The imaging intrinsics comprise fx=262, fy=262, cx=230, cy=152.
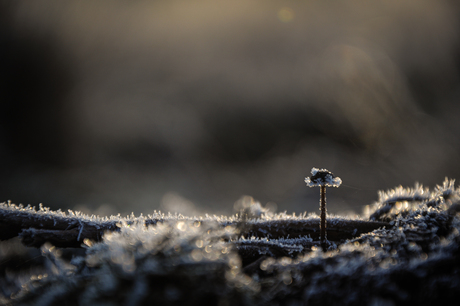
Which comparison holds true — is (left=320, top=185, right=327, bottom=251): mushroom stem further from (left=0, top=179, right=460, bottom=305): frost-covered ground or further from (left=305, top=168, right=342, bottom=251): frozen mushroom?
(left=0, top=179, right=460, bottom=305): frost-covered ground

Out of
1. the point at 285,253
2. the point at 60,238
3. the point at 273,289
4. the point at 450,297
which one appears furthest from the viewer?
the point at 60,238

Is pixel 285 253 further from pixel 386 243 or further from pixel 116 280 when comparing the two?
pixel 116 280

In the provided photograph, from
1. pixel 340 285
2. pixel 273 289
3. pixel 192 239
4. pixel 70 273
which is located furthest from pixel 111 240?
pixel 340 285

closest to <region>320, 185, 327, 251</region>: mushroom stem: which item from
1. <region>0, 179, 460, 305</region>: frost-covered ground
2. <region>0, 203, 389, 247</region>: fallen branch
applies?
<region>0, 203, 389, 247</region>: fallen branch

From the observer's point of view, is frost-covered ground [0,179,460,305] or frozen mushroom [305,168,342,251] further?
frozen mushroom [305,168,342,251]

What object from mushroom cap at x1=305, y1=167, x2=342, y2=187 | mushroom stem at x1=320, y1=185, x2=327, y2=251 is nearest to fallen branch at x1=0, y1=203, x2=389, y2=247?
mushroom stem at x1=320, y1=185, x2=327, y2=251

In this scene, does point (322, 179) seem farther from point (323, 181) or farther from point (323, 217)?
point (323, 217)

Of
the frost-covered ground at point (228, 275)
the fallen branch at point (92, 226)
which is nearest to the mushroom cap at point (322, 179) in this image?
the fallen branch at point (92, 226)

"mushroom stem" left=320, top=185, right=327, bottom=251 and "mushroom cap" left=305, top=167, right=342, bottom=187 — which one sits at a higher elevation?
"mushroom cap" left=305, top=167, right=342, bottom=187

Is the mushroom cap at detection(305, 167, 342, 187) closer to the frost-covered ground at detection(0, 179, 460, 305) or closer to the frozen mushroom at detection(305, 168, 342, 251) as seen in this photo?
the frozen mushroom at detection(305, 168, 342, 251)
